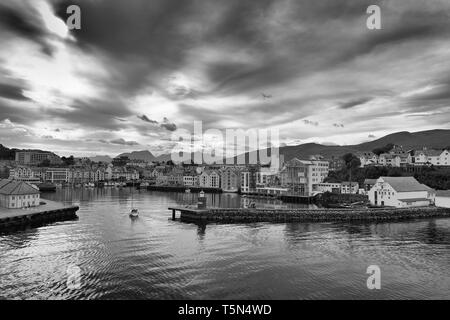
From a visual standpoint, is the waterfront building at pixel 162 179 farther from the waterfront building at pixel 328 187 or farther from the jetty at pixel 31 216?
the jetty at pixel 31 216

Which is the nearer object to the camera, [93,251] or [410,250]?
[93,251]

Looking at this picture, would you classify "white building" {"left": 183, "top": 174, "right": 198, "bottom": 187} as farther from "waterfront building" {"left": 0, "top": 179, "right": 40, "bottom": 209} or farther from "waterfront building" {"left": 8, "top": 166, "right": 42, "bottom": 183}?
"waterfront building" {"left": 0, "top": 179, "right": 40, "bottom": 209}

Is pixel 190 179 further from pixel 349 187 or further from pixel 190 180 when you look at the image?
pixel 349 187

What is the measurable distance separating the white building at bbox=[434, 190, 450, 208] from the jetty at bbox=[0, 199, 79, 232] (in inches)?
2186

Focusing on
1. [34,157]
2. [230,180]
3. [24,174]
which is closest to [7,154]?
[34,157]

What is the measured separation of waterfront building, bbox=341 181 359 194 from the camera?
73.9m

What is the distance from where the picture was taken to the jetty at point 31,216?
34.7 metres

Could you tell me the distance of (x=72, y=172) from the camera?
134 m

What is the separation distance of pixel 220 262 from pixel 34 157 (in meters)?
197

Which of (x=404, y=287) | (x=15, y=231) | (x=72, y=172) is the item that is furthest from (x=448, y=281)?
(x=72, y=172)

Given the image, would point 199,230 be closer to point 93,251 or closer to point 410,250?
point 93,251

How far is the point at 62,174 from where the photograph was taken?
134 metres
